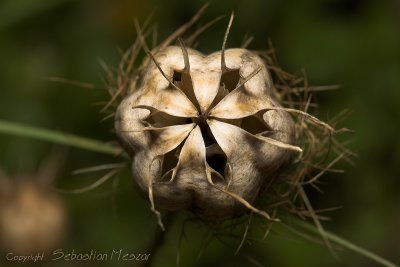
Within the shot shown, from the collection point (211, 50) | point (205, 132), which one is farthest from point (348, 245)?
point (211, 50)

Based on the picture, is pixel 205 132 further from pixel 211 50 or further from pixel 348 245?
pixel 211 50

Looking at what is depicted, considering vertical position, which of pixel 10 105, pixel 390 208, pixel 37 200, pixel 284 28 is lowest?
pixel 390 208

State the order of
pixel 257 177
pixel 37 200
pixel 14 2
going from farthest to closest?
pixel 14 2 → pixel 37 200 → pixel 257 177

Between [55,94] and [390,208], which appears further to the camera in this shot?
[55,94]

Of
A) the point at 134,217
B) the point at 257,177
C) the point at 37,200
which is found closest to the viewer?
A: the point at 257,177

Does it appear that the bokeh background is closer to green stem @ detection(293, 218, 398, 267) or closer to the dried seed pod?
green stem @ detection(293, 218, 398, 267)

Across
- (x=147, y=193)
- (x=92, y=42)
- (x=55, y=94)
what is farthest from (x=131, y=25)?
(x=147, y=193)

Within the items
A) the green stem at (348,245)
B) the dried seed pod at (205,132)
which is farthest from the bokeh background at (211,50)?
the dried seed pod at (205,132)

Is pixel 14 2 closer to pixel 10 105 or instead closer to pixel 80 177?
pixel 10 105
